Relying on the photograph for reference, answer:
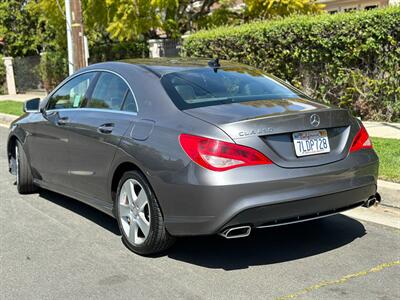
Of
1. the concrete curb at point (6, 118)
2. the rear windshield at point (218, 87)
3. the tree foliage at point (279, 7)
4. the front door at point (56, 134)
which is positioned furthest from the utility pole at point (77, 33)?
the rear windshield at point (218, 87)

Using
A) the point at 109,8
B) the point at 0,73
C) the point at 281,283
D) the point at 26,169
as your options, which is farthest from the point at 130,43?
the point at 281,283

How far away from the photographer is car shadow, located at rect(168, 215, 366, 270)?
14.8 ft

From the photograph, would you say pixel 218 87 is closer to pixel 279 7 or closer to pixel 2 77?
pixel 279 7

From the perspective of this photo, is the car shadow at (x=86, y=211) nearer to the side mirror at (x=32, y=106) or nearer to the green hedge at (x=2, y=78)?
the side mirror at (x=32, y=106)

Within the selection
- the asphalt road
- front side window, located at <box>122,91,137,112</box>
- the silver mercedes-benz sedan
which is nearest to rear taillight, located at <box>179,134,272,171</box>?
the silver mercedes-benz sedan

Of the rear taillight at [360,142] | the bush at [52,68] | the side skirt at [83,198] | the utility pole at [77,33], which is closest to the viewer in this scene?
the rear taillight at [360,142]

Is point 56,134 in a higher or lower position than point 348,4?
lower

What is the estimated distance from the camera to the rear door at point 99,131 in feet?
15.9

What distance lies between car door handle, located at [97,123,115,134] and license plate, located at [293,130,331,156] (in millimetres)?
1599

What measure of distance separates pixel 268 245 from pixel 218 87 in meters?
1.39

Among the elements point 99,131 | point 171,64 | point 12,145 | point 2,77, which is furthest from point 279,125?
point 2,77

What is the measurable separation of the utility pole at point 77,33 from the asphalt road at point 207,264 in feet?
32.0

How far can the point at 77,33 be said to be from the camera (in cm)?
1473

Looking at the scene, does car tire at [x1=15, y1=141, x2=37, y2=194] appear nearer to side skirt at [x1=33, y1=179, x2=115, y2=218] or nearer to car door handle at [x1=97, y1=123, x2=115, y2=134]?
side skirt at [x1=33, y1=179, x2=115, y2=218]
